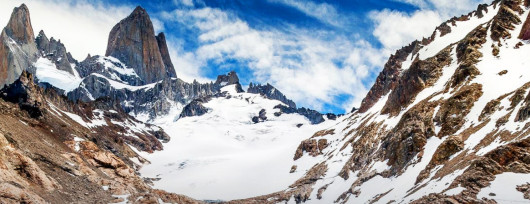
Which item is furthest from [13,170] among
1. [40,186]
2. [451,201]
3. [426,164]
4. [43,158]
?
[426,164]

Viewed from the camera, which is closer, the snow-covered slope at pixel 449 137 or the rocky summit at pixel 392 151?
the snow-covered slope at pixel 449 137

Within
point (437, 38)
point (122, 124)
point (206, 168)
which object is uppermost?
point (437, 38)

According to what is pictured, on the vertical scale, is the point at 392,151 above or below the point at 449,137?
above

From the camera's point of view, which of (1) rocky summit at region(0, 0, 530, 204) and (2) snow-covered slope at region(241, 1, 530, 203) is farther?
(1) rocky summit at region(0, 0, 530, 204)

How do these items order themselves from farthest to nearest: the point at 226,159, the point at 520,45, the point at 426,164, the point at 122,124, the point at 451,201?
1. the point at 122,124
2. the point at 226,159
3. the point at 520,45
4. the point at 426,164
5. the point at 451,201

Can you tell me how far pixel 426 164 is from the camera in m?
49.6

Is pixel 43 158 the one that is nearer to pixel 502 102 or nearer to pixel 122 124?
pixel 502 102

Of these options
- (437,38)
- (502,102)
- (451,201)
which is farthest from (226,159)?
(451,201)

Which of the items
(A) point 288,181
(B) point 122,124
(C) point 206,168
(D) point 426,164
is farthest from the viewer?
(B) point 122,124

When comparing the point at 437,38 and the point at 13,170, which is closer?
the point at 13,170

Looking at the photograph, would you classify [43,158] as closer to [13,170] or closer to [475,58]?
[13,170]

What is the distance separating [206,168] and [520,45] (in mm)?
97890

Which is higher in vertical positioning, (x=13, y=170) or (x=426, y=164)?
(x=426, y=164)

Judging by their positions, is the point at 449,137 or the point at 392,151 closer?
the point at 449,137
